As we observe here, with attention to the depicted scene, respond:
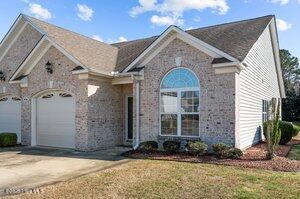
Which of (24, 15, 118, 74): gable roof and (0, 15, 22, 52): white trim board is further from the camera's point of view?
(0, 15, 22, 52): white trim board

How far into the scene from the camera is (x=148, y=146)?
1337cm

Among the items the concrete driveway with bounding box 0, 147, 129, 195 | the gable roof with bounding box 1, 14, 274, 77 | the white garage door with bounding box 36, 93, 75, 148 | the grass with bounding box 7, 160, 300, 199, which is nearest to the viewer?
the grass with bounding box 7, 160, 300, 199

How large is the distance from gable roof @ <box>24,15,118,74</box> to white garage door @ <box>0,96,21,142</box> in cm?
470

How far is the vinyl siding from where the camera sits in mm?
13945

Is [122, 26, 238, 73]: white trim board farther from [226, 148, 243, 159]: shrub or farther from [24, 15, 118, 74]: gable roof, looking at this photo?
[226, 148, 243, 159]: shrub

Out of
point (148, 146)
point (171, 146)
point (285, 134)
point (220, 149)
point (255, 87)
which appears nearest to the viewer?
point (220, 149)

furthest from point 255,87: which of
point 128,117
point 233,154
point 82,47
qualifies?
point 82,47

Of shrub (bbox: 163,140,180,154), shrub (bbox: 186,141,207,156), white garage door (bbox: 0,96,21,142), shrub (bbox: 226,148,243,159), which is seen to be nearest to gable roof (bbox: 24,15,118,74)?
white garage door (bbox: 0,96,21,142)

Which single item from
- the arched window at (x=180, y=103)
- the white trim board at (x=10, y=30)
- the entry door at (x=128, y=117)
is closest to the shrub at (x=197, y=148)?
the arched window at (x=180, y=103)

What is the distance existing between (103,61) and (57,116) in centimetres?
374

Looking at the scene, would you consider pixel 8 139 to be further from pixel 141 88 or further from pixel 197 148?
pixel 197 148

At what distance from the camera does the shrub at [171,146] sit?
512 inches

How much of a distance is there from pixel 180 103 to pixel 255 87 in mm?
5008

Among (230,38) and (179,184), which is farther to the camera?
(230,38)
